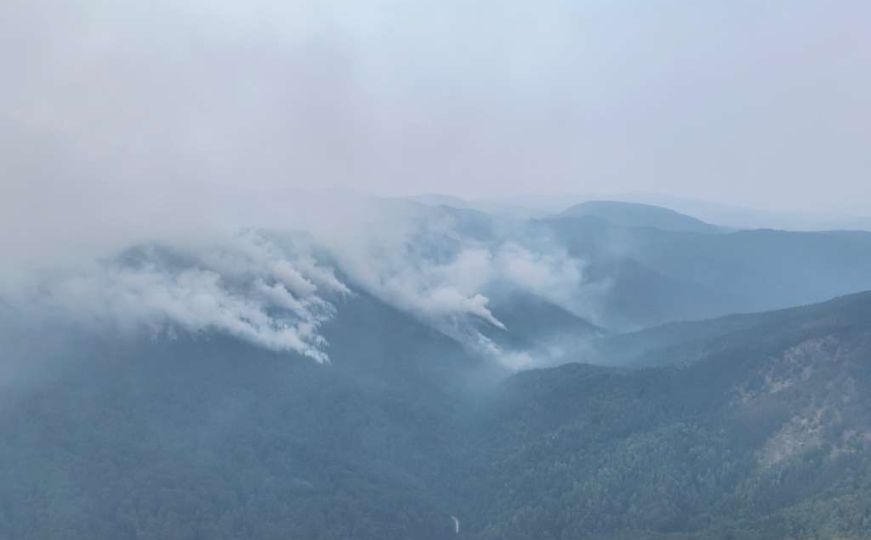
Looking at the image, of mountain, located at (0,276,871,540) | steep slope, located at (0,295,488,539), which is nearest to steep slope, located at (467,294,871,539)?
mountain, located at (0,276,871,540)

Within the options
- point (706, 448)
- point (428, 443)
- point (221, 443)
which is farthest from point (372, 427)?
point (706, 448)

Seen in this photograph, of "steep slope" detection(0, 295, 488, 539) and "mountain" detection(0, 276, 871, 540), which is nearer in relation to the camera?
"steep slope" detection(0, 295, 488, 539)

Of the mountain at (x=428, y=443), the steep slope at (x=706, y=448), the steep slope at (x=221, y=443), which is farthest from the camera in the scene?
the mountain at (x=428, y=443)

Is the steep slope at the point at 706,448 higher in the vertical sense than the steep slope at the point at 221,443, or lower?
higher

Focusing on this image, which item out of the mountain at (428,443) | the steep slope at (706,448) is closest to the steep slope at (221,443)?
the mountain at (428,443)

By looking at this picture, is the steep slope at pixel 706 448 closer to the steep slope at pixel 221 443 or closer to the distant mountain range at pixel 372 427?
the distant mountain range at pixel 372 427

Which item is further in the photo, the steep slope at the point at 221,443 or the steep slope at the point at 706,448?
the steep slope at the point at 706,448

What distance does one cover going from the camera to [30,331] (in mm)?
136875

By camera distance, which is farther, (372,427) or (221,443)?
(372,427)

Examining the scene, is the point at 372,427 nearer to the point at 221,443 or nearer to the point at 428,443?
the point at 428,443

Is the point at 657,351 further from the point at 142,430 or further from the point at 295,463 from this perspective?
the point at 142,430

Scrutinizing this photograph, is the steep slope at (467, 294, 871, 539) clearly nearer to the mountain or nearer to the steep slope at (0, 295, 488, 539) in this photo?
the mountain

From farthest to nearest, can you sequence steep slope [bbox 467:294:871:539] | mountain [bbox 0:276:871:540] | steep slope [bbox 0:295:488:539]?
mountain [bbox 0:276:871:540] → steep slope [bbox 467:294:871:539] → steep slope [bbox 0:295:488:539]

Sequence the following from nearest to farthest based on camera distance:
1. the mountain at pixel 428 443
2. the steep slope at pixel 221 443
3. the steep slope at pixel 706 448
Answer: the steep slope at pixel 221 443 → the steep slope at pixel 706 448 → the mountain at pixel 428 443
